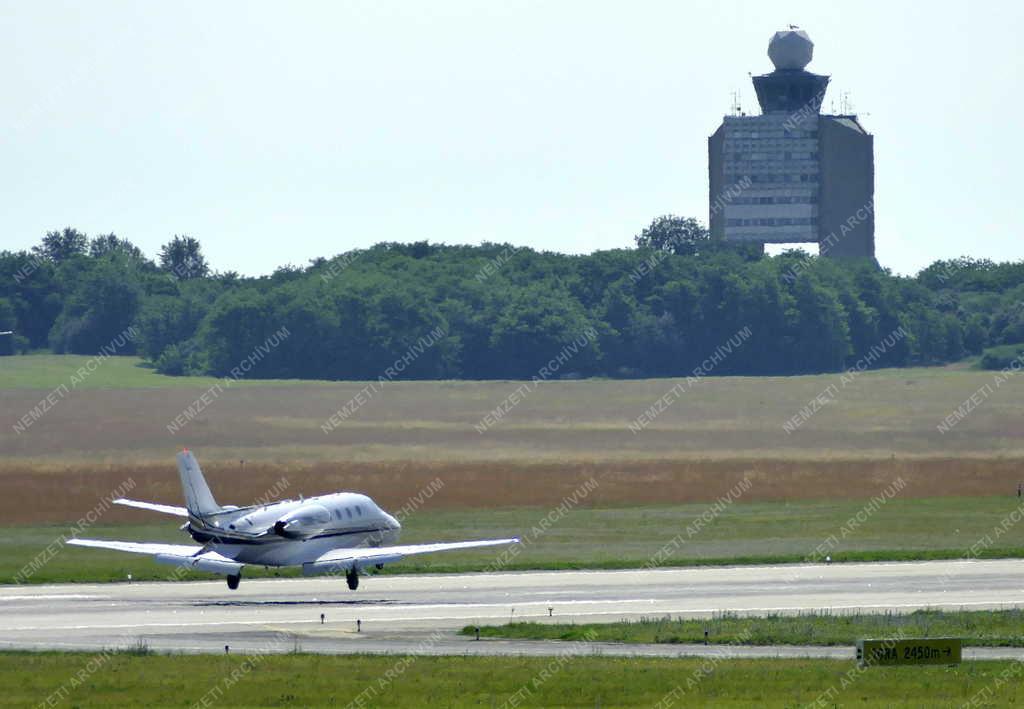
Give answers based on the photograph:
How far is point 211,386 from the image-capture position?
573 ft

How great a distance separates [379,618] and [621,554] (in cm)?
1844

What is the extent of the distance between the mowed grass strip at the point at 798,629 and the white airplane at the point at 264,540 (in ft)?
37.8

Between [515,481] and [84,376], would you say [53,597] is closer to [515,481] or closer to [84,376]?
[515,481]

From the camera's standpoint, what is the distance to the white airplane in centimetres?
5872

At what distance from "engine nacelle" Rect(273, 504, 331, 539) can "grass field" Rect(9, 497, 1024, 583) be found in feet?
21.6

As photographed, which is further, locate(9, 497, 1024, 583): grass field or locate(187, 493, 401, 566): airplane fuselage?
locate(9, 497, 1024, 583): grass field

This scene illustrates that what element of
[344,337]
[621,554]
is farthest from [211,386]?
[621,554]

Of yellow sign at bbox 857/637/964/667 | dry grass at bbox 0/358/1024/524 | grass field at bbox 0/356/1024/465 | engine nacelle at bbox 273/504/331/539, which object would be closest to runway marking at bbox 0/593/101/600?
engine nacelle at bbox 273/504/331/539

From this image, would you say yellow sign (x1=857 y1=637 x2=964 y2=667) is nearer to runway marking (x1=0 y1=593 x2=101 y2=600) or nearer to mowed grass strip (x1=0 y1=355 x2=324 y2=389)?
runway marking (x1=0 y1=593 x2=101 y2=600)

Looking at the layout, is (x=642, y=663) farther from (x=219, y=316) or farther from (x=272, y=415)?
(x=219, y=316)

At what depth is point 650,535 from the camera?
7594cm

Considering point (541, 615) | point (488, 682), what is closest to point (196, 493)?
point (541, 615)

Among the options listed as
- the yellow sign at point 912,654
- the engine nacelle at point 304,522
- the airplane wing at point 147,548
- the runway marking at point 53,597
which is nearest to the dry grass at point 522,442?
the airplane wing at point 147,548

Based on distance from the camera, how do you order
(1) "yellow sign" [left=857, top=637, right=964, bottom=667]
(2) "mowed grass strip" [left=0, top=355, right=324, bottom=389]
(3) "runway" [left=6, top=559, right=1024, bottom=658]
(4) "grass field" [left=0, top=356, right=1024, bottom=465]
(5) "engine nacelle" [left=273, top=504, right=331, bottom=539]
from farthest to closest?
1. (2) "mowed grass strip" [left=0, top=355, right=324, bottom=389]
2. (4) "grass field" [left=0, top=356, right=1024, bottom=465]
3. (5) "engine nacelle" [left=273, top=504, right=331, bottom=539]
4. (3) "runway" [left=6, top=559, right=1024, bottom=658]
5. (1) "yellow sign" [left=857, top=637, right=964, bottom=667]
